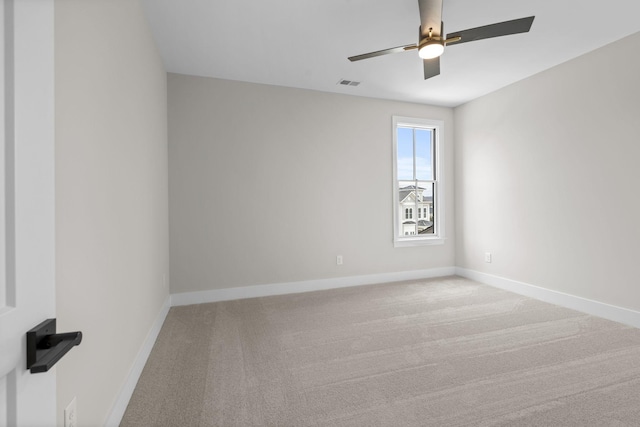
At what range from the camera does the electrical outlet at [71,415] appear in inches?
43.6

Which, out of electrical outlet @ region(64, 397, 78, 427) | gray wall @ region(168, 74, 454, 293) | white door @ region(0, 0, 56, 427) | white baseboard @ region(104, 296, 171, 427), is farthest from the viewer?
gray wall @ region(168, 74, 454, 293)

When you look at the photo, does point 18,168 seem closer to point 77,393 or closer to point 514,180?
point 77,393

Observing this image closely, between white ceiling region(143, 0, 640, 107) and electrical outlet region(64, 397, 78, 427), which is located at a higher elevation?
white ceiling region(143, 0, 640, 107)

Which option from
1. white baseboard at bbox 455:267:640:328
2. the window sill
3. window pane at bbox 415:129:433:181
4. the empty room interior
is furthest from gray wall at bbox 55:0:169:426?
white baseboard at bbox 455:267:640:328

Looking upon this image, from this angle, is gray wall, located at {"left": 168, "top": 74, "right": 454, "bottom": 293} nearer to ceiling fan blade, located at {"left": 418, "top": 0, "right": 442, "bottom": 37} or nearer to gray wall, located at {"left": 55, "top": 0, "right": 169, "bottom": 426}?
gray wall, located at {"left": 55, "top": 0, "right": 169, "bottom": 426}

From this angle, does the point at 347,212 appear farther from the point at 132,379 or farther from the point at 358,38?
the point at 132,379

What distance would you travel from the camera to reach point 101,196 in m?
1.48

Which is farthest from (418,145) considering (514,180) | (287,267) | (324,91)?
(287,267)

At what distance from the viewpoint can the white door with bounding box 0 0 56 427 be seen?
1.82 ft

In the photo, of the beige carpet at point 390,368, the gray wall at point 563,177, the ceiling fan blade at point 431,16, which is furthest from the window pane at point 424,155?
the ceiling fan blade at point 431,16

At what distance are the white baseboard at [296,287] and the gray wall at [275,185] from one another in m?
0.08

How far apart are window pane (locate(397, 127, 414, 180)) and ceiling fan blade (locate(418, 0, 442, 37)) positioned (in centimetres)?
269

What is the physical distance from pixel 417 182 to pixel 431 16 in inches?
121

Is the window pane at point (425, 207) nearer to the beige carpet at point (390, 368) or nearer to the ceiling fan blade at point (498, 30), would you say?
the beige carpet at point (390, 368)
